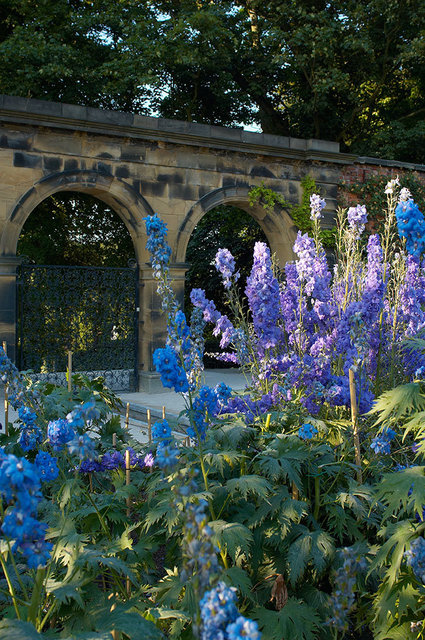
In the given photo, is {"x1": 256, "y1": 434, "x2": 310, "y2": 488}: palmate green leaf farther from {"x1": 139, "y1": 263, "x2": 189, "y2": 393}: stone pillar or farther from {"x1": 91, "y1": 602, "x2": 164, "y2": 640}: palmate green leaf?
{"x1": 139, "y1": 263, "x2": 189, "y2": 393}: stone pillar

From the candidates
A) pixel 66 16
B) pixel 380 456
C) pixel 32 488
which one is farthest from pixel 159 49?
pixel 32 488

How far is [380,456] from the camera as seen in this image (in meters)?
3.10

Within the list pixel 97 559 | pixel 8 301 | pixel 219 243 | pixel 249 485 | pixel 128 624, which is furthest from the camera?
pixel 219 243

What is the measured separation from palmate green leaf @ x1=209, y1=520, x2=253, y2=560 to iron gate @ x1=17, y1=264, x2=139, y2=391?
8553 mm

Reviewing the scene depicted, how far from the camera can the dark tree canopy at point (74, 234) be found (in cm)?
1466

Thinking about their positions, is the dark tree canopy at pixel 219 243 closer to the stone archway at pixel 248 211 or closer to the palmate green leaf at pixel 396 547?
the stone archway at pixel 248 211

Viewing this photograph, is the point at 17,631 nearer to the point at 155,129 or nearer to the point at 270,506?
the point at 270,506

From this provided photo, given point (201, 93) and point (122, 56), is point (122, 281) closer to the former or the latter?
point (122, 56)

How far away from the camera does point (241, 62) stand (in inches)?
651

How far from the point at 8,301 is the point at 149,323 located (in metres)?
2.36

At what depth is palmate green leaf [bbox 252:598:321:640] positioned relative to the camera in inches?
86.7

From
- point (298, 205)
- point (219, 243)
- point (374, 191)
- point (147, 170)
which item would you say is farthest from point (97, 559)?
point (219, 243)

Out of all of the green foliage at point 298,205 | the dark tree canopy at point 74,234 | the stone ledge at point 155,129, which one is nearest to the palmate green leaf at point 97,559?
the stone ledge at point 155,129

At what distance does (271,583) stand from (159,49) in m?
12.7
